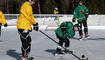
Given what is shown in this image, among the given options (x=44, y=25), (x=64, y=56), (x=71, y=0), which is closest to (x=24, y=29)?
(x=64, y=56)

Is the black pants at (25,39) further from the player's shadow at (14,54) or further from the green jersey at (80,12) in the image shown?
the green jersey at (80,12)

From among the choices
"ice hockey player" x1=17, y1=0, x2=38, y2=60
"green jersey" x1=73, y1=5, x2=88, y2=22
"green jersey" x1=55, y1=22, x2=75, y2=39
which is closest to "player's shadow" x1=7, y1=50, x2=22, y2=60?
"ice hockey player" x1=17, y1=0, x2=38, y2=60

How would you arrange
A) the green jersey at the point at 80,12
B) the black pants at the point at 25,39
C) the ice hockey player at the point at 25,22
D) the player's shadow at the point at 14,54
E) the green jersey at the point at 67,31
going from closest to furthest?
the ice hockey player at the point at 25,22
the black pants at the point at 25,39
the green jersey at the point at 67,31
the player's shadow at the point at 14,54
the green jersey at the point at 80,12

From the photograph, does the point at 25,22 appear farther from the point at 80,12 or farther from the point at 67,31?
the point at 80,12

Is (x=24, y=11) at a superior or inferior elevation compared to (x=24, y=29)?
superior

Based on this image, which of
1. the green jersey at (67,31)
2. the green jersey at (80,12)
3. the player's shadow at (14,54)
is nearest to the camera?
the green jersey at (67,31)

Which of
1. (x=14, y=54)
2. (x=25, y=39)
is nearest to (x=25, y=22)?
(x=25, y=39)

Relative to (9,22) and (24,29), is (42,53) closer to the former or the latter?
(24,29)

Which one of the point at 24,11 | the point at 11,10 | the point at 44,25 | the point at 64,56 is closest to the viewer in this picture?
the point at 24,11

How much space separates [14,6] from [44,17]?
8.64 m

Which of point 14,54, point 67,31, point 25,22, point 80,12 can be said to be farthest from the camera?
point 80,12

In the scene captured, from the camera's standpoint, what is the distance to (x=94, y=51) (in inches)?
313

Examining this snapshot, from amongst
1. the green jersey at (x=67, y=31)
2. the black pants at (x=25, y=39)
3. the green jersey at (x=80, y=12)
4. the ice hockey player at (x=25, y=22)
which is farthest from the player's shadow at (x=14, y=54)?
the green jersey at (x=80, y=12)

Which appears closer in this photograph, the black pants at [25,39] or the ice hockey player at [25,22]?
the ice hockey player at [25,22]
